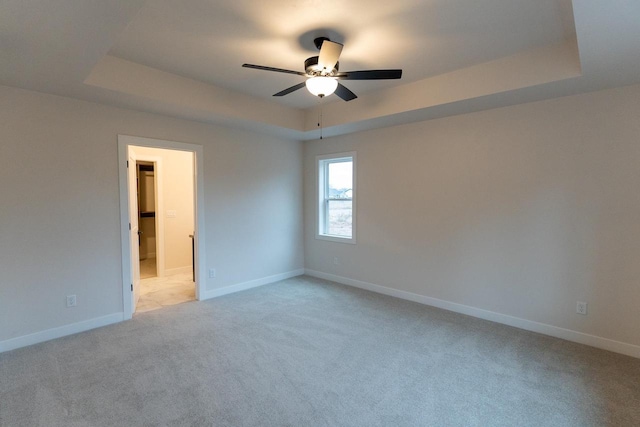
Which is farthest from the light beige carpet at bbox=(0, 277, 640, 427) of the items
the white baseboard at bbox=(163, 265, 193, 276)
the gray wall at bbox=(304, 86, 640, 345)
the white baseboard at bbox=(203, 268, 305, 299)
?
the white baseboard at bbox=(163, 265, 193, 276)

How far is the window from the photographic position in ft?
16.3

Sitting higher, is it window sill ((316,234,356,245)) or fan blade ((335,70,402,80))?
fan blade ((335,70,402,80))

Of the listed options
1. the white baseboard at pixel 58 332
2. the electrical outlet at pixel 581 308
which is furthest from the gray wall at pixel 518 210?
the white baseboard at pixel 58 332

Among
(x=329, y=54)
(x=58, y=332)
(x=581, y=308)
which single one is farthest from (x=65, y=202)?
(x=581, y=308)

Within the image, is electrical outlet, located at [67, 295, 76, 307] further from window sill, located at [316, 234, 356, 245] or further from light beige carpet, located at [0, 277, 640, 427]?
window sill, located at [316, 234, 356, 245]

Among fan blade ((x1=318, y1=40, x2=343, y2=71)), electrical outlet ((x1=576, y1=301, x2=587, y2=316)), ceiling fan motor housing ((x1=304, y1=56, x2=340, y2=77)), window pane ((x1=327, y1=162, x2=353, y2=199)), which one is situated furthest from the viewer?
window pane ((x1=327, y1=162, x2=353, y2=199))

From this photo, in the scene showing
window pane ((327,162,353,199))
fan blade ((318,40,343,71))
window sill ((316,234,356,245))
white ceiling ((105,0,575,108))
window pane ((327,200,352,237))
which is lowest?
window sill ((316,234,356,245))

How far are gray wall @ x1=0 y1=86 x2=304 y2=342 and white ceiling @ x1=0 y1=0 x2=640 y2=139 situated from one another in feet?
0.85

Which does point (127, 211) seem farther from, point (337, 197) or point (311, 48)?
point (337, 197)

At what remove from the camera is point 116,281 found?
3.53 metres

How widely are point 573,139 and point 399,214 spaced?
2052 millimetres

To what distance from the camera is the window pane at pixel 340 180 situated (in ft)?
A: 16.6

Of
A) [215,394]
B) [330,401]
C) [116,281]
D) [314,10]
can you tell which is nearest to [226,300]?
[116,281]

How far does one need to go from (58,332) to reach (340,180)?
4.08m
